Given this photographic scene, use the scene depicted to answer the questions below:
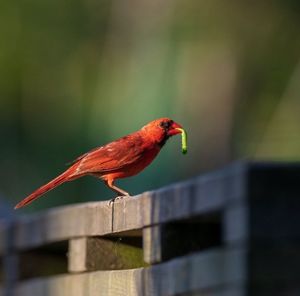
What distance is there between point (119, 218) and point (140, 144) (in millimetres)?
1765

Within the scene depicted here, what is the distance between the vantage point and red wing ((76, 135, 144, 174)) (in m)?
6.07

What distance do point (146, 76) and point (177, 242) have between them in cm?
1271

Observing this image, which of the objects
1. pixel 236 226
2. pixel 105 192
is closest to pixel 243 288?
pixel 236 226

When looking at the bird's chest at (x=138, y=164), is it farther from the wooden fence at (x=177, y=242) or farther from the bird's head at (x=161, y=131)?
the wooden fence at (x=177, y=242)

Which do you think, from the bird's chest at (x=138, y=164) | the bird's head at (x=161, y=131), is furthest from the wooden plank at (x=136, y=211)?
the bird's head at (x=161, y=131)

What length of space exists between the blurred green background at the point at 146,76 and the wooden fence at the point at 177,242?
33.2ft

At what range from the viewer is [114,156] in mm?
6121

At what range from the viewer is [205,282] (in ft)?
10.7

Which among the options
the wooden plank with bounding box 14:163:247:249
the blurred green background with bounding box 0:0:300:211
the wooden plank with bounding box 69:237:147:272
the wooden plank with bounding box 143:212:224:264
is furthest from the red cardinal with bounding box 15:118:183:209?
the blurred green background with bounding box 0:0:300:211

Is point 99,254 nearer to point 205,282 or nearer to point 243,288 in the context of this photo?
point 205,282

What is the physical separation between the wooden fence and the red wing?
55 centimetres

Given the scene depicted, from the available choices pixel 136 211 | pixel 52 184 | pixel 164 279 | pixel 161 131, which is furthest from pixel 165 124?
pixel 164 279

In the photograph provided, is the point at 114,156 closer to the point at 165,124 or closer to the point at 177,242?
the point at 165,124

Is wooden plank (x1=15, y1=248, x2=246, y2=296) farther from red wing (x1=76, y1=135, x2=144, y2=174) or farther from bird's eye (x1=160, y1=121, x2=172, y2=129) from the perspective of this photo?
bird's eye (x1=160, y1=121, x2=172, y2=129)
